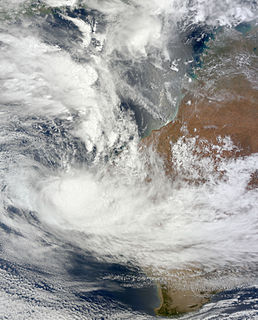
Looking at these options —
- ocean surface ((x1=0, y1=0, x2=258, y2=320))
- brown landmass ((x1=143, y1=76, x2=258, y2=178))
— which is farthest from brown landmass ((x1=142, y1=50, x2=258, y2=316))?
ocean surface ((x1=0, y1=0, x2=258, y2=320))

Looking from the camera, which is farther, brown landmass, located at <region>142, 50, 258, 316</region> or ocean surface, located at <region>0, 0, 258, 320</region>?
ocean surface, located at <region>0, 0, 258, 320</region>

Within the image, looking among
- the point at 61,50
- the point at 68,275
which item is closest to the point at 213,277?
the point at 68,275

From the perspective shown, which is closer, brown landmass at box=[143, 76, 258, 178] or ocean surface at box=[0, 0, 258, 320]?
brown landmass at box=[143, 76, 258, 178]

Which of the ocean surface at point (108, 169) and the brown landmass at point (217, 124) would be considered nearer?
the brown landmass at point (217, 124)

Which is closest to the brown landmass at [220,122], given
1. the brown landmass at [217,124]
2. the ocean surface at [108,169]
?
the brown landmass at [217,124]

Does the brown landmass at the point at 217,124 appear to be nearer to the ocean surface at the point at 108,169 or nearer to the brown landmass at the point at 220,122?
the brown landmass at the point at 220,122

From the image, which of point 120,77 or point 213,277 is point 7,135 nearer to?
point 120,77

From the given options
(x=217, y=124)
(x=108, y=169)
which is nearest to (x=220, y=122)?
(x=217, y=124)

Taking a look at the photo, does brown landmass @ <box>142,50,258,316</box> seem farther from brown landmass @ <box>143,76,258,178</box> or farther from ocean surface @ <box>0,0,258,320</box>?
ocean surface @ <box>0,0,258,320</box>
